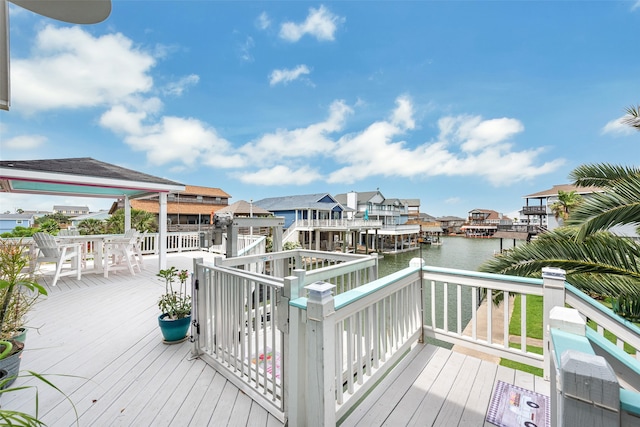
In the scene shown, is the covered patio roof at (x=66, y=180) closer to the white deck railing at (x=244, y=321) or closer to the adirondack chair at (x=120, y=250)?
the adirondack chair at (x=120, y=250)

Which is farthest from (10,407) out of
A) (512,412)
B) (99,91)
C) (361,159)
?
(361,159)

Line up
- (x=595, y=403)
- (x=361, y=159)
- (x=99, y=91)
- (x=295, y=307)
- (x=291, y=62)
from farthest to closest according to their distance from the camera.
A: 1. (x=361, y=159)
2. (x=291, y=62)
3. (x=99, y=91)
4. (x=295, y=307)
5. (x=595, y=403)

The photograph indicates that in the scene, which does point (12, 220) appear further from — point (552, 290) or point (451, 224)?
point (451, 224)

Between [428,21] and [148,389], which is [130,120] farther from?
[148,389]

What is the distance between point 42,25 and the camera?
4.55 meters

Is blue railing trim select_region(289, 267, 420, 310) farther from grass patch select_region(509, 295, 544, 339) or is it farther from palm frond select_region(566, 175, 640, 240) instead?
grass patch select_region(509, 295, 544, 339)

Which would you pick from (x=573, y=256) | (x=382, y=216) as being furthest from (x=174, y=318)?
(x=382, y=216)

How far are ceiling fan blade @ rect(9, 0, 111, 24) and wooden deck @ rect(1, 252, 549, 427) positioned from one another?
1.94 m

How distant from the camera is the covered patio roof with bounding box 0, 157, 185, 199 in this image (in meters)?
4.58

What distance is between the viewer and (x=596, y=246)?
9.62 feet

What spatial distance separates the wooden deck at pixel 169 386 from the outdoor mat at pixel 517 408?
0.07m

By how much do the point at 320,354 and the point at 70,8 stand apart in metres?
2.36

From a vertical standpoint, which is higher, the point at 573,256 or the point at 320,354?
the point at 573,256

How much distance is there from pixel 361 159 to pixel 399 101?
39.6ft
